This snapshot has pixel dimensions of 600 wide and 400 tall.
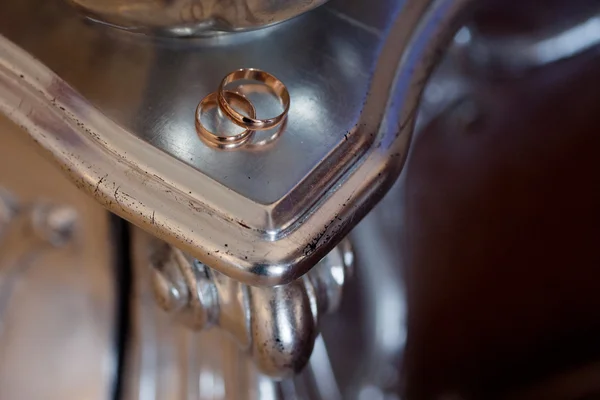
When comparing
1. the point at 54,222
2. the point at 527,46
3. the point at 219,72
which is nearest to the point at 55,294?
the point at 54,222

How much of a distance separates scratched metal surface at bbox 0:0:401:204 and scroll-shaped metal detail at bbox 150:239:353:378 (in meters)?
0.06

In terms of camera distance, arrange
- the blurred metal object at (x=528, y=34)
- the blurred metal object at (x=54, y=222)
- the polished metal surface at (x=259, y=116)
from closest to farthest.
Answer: the polished metal surface at (x=259, y=116), the blurred metal object at (x=54, y=222), the blurred metal object at (x=528, y=34)

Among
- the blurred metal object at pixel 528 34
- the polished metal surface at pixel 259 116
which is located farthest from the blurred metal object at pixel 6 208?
the blurred metal object at pixel 528 34

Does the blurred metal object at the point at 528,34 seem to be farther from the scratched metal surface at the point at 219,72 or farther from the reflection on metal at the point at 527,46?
the scratched metal surface at the point at 219,72

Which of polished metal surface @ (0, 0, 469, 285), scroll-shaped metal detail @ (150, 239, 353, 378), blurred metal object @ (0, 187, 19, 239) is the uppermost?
polished metal surface @ (0, 0, 469, 285)

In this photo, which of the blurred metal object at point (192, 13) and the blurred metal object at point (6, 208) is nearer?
the blurred metal object at point (192, 13)

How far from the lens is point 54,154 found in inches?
10.7

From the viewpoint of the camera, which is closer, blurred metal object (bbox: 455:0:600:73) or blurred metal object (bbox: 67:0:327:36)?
blurred metal object (bbox: 67:0:327:36)

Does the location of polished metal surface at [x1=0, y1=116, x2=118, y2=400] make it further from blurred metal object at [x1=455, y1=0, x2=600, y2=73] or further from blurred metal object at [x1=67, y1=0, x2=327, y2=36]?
blurred metal object at [x1=455, y1=0, x2=600, y2=73]

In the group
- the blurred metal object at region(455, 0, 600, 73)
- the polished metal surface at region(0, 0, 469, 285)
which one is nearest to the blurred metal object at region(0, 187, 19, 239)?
the polished metal surface at region(0, 0, 469, 285)

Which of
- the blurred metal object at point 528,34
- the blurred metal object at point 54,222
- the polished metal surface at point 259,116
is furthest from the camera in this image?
the blurred metal object at point 528,34

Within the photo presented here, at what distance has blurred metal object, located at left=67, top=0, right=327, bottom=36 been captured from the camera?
0.28 meters

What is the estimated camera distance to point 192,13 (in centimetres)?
28

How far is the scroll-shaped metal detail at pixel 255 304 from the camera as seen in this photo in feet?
0.93
